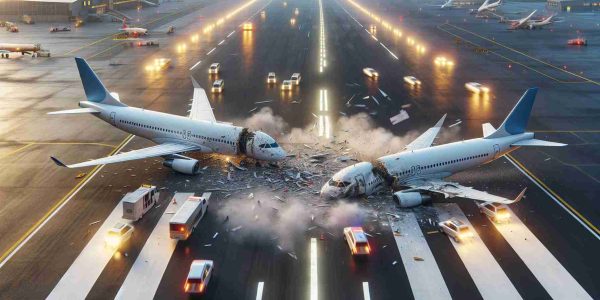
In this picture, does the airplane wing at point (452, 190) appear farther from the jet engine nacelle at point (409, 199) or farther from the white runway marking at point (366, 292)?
the white runway marking at point (366, 292)

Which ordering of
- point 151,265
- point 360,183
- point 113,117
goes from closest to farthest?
point 151,265, point 360,183, point 113,117

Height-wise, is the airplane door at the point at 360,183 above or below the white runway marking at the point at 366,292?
above

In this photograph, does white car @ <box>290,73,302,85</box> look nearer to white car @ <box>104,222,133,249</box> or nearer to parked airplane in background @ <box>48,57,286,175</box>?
parked airplane in background @ <box>48,57,286,175</box>

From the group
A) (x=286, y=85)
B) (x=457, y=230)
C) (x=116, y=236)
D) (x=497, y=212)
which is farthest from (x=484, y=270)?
(x=286, y=85)

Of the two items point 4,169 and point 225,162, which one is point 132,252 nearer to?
point 225,162

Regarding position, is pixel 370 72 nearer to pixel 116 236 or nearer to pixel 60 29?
pixel 116 236

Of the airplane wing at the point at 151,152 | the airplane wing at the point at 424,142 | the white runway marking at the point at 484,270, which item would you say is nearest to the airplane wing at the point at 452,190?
the white runway marking at the point at 484,270

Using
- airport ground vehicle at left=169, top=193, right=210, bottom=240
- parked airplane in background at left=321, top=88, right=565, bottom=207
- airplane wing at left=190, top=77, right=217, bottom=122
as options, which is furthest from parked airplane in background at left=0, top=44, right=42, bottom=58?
parked airplane in background at left=321, top=88, right=565, bottom=207
